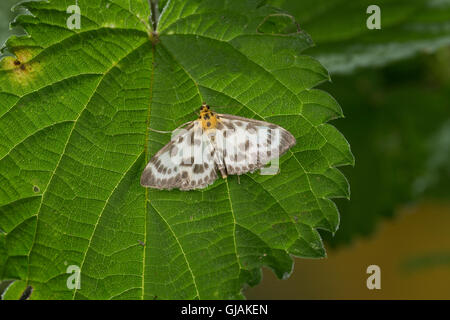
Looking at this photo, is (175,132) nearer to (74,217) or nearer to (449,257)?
(74,217)

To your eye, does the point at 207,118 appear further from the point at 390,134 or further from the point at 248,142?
the point at 390,134

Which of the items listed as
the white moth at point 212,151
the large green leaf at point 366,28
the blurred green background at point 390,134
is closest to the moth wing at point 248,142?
the white moth at point 212,151


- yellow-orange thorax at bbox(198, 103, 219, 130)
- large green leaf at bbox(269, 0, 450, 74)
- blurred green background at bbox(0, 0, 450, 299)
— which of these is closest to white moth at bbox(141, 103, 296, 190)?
yellow-orange thorax at bbox(198, 103, 219, 130)

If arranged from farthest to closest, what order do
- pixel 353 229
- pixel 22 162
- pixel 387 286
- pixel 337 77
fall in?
pixel 387 286 < pixel 353 229 < pixel 337 77 < pixel 22 162

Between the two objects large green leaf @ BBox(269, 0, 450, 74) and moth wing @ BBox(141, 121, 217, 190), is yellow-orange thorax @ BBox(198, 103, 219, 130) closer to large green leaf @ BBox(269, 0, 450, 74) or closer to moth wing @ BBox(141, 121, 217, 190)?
moth wing @ BBox(141, 121, 217, 190)

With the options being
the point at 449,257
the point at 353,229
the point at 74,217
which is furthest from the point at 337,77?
the point at 74,217

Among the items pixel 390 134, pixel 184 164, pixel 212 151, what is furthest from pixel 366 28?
pixel 184 164

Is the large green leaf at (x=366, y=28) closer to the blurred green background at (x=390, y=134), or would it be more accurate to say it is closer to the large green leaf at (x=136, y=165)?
the blurred green background at (x=390, y=134)
